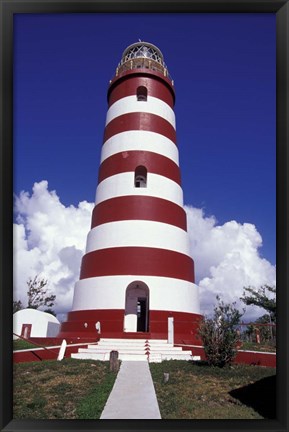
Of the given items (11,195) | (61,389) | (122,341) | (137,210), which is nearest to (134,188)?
(137,210)

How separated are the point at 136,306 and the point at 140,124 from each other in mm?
7844

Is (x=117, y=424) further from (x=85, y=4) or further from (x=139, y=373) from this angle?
(x=139, y=373)

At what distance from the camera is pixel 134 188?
50.9 ft

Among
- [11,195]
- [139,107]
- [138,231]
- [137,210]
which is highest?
[139,107]

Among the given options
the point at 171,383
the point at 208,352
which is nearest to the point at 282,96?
the point at 171,383

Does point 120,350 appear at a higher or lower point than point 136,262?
lower

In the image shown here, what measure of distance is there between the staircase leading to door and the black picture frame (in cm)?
775

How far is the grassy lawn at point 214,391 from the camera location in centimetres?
565

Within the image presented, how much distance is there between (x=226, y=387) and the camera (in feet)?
24.3

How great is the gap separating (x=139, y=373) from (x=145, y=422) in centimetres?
538

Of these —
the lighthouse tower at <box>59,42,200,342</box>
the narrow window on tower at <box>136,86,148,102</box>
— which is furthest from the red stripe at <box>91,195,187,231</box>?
the narrow window on tower at <box>136,86,148,102</box>

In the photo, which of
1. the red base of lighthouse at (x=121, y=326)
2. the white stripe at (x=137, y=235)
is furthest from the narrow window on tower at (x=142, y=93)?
the red base of lighthouse at (x=121, y=326)

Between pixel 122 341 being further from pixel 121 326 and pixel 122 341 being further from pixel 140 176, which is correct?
pixel 140 176

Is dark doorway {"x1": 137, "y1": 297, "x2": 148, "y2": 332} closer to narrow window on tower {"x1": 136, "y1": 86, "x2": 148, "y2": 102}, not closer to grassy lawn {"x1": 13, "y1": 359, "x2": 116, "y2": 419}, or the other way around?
grassy lawn {"x1": 13, "y1": 359, "x2": 116, "y2": 419}
